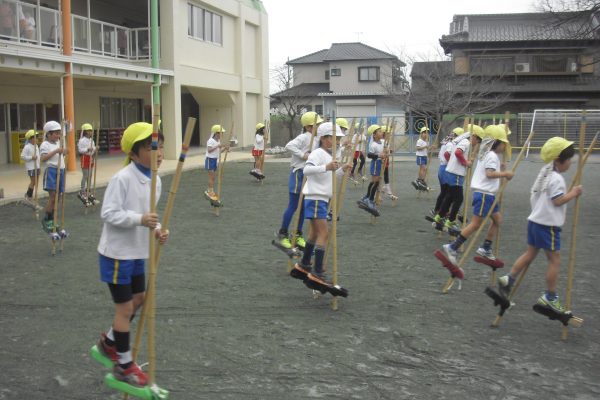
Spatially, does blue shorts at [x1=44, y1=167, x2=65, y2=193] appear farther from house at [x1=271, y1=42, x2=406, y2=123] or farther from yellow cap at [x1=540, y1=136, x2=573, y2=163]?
house at [x1=271, y1=42, x2=406, y2=123]

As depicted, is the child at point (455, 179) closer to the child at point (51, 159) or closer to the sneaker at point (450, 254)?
the sneaker at point (450, 254)

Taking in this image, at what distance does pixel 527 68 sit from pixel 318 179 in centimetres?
3235

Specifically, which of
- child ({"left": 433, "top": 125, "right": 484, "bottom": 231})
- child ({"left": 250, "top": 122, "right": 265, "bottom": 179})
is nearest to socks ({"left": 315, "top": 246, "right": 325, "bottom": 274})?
child ({"left": 433, "top": 125, "right": 484, "bottom": 231})

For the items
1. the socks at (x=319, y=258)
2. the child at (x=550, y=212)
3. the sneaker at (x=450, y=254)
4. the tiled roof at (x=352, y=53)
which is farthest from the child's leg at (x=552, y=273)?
the tiled roof at (x=352, y=53)

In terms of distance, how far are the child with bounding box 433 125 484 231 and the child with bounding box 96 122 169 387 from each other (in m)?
6.42

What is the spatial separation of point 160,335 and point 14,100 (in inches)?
742

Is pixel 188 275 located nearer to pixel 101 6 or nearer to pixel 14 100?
pixel 14 100

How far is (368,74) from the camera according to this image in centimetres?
4756

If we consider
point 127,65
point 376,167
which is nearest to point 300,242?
point 376,167

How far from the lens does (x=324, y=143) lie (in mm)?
6816

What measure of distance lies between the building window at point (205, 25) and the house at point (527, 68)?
13795 millimetres

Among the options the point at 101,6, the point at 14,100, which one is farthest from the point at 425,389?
the point at 101,6

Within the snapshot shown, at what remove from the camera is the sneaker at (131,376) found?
4.11 m

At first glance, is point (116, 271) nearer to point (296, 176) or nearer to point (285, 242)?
point (285, 242)
